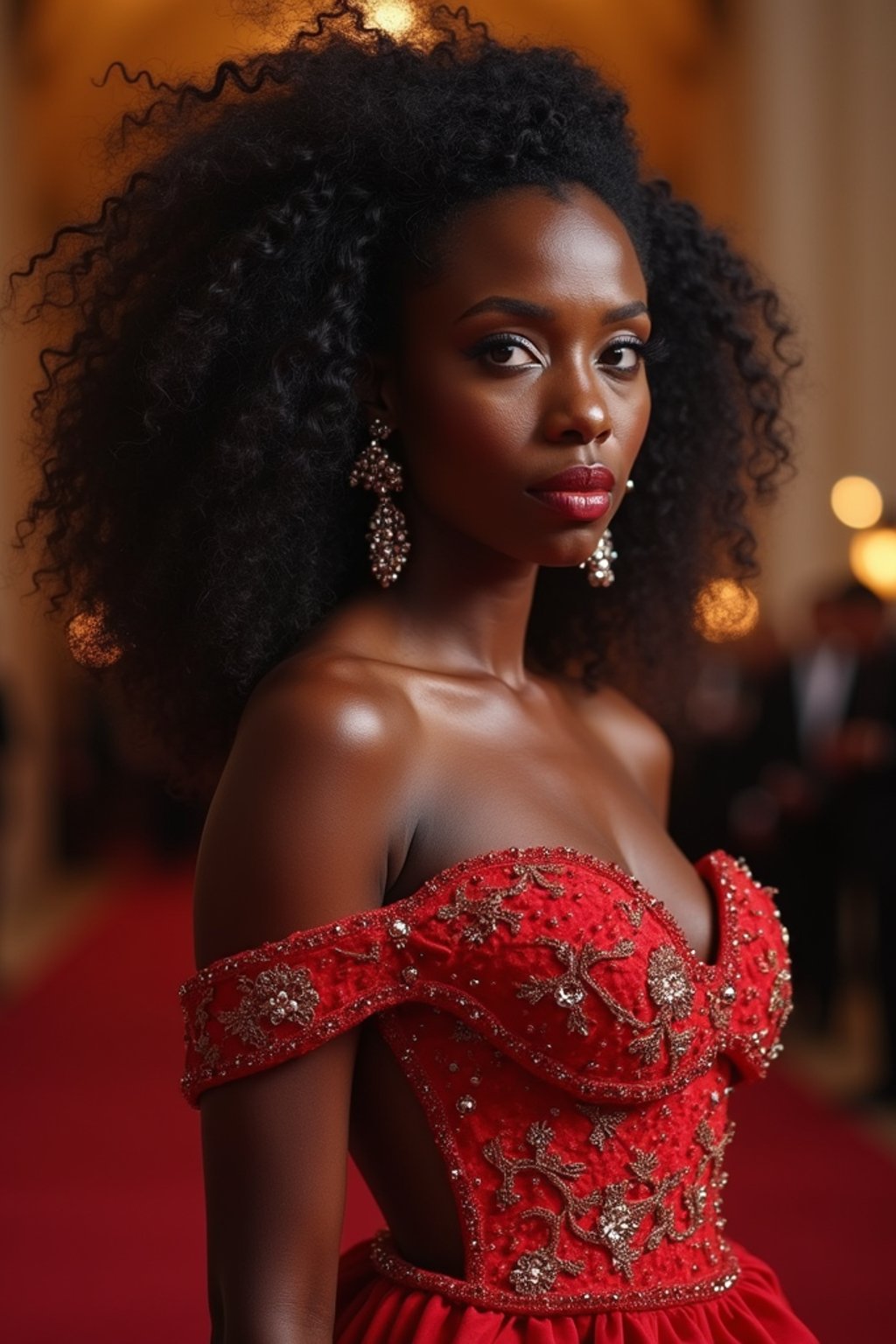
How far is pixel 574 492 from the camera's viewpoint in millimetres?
1950

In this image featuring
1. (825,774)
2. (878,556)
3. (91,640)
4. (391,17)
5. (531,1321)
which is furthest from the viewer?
(825,774)

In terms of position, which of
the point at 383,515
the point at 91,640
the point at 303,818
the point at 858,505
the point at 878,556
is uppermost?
the point at 858,505

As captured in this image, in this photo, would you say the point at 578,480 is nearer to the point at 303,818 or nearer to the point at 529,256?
the point at 529,256

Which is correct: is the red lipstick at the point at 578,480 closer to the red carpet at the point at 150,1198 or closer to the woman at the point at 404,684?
the woman at the point at 404,684

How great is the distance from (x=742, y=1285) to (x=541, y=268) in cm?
117

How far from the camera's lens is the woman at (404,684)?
71.5 inches

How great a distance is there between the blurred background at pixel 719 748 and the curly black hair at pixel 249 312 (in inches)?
5.6

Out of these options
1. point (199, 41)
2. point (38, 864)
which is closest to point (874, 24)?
point (199, 41)

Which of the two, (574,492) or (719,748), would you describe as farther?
(719,748)

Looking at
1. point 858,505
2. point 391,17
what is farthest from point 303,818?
point 858,505

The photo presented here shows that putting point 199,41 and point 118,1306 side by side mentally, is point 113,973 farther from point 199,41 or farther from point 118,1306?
point 199,41

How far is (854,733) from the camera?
A: 311 inches

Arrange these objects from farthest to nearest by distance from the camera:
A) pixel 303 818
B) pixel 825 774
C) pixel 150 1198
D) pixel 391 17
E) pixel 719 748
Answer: pixel 719 748
pixel 825 774
pixel 150 1198
pixel 391 17
pixel 303 818

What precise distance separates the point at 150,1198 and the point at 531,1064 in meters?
4.56
